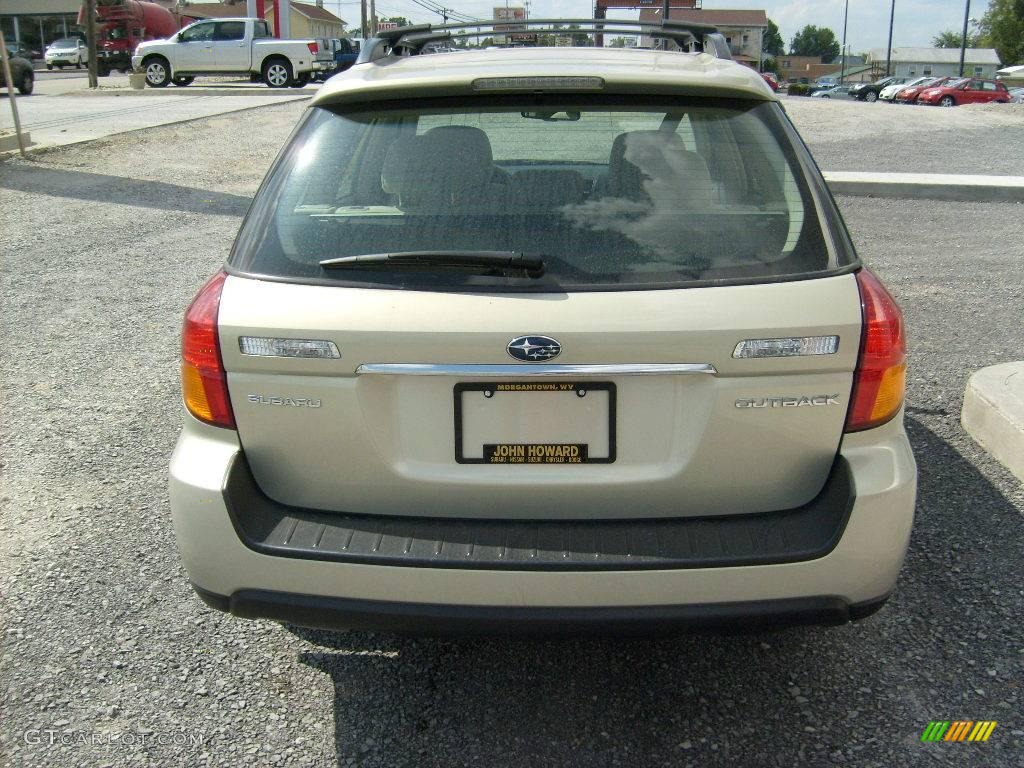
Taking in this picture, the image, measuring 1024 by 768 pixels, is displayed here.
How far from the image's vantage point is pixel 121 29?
47.6 meters

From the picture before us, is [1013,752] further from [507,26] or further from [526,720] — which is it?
[507,26]

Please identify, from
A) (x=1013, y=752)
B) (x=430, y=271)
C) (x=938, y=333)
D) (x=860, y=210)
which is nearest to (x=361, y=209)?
(x=430, y=271)

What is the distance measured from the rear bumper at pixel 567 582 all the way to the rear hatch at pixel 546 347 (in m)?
0.14

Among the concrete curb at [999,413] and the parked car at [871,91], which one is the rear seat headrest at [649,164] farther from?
the parked car at [871,91]

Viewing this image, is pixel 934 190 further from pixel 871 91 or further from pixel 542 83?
pixel 871 91

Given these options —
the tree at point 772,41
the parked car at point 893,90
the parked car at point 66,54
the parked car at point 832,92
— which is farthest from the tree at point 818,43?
the parked car at point 66,54

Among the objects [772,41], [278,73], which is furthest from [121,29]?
[772,41]

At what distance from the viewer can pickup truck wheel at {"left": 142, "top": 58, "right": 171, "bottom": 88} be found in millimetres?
30297

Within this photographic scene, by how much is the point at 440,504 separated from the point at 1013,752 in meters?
1.67

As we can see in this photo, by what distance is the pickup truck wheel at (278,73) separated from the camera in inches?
1180

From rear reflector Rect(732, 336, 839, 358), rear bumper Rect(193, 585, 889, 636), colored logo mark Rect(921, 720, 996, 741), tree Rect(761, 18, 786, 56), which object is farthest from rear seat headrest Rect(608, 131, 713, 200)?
tree Rect(761, 18, 786, 56)

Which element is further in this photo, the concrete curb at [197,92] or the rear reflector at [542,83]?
the concrete curb at [197,92]

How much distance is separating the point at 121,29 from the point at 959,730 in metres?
52.2

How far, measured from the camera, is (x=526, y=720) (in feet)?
9.24
